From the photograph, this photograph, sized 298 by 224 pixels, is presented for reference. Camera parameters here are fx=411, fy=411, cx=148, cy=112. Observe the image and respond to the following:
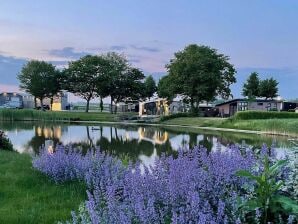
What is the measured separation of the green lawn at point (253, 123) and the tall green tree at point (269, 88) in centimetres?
2858

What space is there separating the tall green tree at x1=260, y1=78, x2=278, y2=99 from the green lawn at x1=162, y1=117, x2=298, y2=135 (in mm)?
28577

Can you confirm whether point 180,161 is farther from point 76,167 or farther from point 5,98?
point 5,98

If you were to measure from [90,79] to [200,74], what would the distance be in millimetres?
26149

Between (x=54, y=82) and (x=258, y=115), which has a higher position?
(x=54, y=82)

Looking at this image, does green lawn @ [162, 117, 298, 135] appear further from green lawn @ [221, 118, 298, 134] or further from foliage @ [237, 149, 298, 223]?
foliage @ [237, 149, 298, 223]

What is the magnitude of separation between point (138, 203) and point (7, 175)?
6054mm

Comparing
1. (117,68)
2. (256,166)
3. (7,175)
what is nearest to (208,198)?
(256,166)

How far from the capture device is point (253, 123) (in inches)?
1774

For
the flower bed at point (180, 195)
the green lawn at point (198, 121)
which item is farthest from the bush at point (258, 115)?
the flower bed at point (180, 195)

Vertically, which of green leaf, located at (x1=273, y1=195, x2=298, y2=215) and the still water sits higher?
green leaf, located at (x1=273, y1=195, x2=298, y2=215)

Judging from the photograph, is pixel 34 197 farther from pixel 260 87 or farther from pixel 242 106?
pixel 260 87

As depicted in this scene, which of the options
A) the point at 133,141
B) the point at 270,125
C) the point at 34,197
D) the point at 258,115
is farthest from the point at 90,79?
the point at 34,197

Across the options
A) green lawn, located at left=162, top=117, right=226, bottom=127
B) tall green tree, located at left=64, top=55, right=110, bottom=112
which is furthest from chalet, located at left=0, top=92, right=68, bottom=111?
green lawn, located at left=162, top=117, right=226, bottom=127

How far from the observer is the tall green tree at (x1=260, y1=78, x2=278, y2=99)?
8062 centimetres
